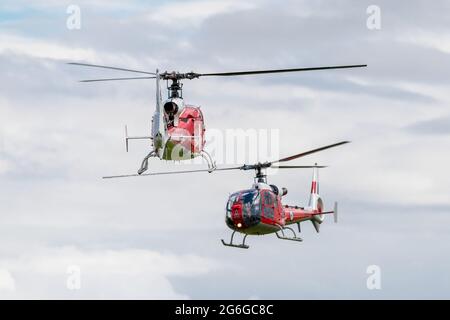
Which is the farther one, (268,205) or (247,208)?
(268,205)

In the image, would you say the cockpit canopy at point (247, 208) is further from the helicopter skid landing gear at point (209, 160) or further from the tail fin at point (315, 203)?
the tail fin at point (315, 203)

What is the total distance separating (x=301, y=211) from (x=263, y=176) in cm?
582

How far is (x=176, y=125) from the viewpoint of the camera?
7506 centimetres

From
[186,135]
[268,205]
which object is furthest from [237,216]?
[186,135]

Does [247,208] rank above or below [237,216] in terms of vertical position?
above

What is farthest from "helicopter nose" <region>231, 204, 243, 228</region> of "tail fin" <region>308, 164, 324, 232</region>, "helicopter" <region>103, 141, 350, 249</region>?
"tail fin" <region>308, 164, 324, 232</region>

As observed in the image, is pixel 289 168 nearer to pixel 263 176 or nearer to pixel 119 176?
pixel 263 176

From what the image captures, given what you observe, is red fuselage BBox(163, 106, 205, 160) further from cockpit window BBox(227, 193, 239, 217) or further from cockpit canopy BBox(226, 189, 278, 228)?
cockpit canopy BBox(226, 189, 278, 228)

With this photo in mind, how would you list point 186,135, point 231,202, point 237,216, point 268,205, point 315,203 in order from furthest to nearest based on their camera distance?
point 315,203
point 186,135
point 268,205
point 231,202
point 237,216

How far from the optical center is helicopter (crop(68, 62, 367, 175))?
2849 inches

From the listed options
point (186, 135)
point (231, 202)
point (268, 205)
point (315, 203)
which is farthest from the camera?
point (315, 203)

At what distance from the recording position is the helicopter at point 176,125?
72.4m

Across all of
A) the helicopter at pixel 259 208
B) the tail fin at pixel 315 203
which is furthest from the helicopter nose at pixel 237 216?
the tail fin at pixel 315 203

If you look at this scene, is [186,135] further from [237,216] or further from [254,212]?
[254,212]
